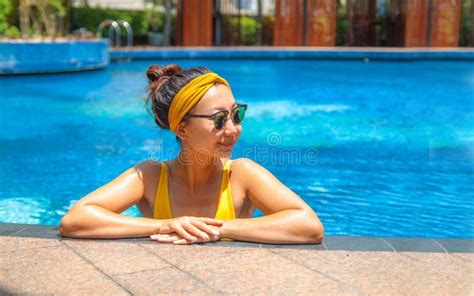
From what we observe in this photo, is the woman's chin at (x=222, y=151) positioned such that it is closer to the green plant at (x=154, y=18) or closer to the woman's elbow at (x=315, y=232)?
the woman's elbow at (x=315, y=232)

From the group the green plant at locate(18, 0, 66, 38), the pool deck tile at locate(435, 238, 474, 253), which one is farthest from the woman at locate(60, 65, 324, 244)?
the green plant at locate(18, 0, 66, 38)

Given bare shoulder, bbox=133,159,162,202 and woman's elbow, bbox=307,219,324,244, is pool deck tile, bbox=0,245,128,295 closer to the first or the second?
bare shoulder, bbox=133,159,162,202

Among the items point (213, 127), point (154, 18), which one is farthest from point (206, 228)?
point (154, 18)

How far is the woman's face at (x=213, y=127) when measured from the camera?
286cm

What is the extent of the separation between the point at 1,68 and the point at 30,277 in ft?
40.2

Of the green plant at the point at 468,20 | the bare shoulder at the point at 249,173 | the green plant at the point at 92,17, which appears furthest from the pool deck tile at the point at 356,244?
the green plant at the point at 468,20

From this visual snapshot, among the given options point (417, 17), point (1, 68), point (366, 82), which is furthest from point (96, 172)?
point (417, 17)

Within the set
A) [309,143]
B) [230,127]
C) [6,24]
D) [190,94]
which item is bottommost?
[309,143]

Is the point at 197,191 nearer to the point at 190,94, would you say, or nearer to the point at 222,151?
the point at 222,151

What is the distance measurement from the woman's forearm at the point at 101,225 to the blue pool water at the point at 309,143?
2.63m

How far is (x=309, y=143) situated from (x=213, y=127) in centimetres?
548

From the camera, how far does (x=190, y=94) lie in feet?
9.34

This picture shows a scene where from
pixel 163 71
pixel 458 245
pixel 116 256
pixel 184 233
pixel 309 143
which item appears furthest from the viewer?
pixel 309 143

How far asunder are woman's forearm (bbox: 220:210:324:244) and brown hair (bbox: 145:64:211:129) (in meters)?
0.57
